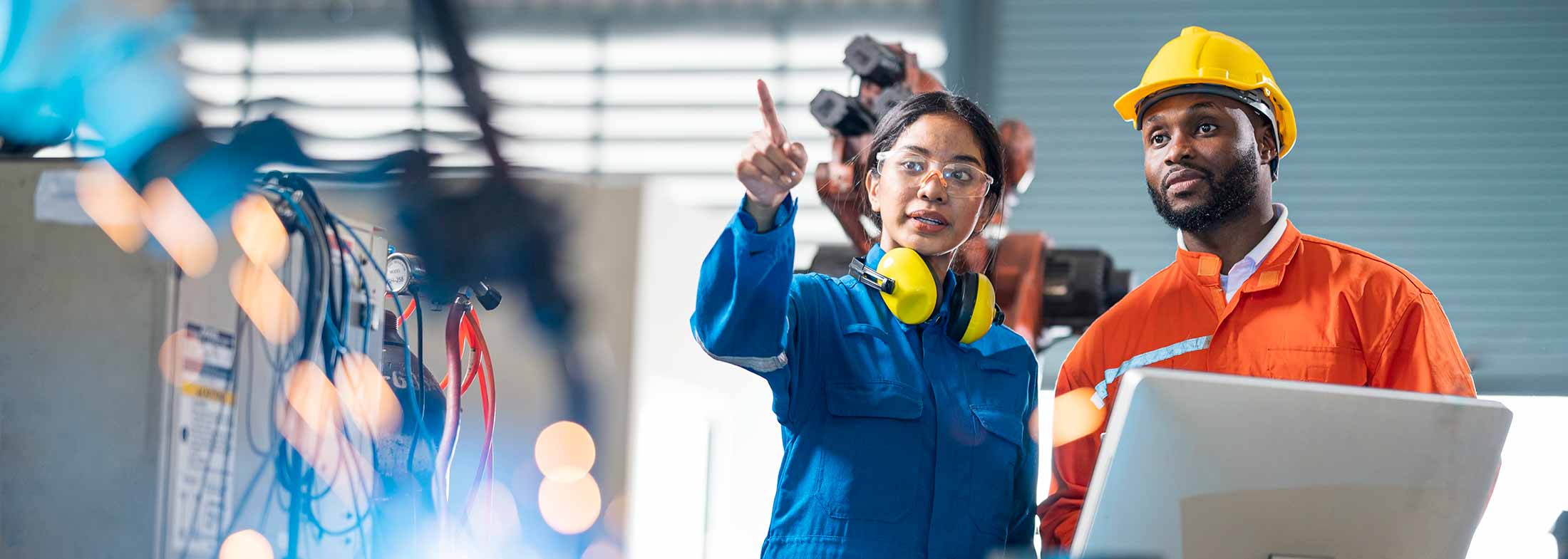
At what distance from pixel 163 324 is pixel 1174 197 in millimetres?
1538

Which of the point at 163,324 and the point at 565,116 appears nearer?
the point at 163,324

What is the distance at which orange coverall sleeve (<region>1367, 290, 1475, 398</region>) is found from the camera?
1994 millimetres

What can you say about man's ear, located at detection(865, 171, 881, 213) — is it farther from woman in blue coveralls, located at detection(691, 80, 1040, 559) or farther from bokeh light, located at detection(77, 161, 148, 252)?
bokeh light, located at detection(77, 161, 148, 252)

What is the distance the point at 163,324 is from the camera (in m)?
1.94

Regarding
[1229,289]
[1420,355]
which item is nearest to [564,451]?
[1229,289]

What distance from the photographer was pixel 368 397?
95.3 inches

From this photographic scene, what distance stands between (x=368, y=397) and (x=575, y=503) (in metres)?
2.13

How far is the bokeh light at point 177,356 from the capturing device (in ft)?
6.36

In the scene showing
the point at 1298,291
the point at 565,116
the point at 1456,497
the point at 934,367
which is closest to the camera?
the point at 1456,497

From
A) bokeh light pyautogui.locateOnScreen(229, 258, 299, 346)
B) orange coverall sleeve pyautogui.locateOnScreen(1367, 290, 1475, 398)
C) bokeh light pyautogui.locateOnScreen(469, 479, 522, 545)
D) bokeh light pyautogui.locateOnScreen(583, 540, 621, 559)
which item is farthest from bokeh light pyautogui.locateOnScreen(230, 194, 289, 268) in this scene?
bokeh light pyautogui.locateOnScreen(583, 540, 621, 559)

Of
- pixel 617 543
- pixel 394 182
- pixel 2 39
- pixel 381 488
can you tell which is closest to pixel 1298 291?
pixel 381 488

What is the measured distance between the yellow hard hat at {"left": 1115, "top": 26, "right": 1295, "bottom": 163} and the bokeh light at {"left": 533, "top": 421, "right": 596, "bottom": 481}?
2.66 m

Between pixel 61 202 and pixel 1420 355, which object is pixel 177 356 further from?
pixel 1420 355

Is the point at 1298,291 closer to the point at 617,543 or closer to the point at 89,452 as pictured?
the point at 89,452
